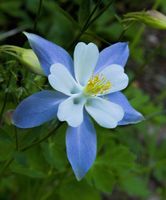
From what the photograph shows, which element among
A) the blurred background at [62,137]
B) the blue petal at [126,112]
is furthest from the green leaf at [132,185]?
the blue petal at [126,112]

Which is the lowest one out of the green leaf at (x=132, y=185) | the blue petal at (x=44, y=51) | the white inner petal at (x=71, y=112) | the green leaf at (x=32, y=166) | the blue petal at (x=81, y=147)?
the green leaf at (x=132, y=185)

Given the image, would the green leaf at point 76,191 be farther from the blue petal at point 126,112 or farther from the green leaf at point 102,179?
the blue petal at point 126,112

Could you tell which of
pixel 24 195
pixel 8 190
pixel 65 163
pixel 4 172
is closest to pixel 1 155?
pixel 4 172

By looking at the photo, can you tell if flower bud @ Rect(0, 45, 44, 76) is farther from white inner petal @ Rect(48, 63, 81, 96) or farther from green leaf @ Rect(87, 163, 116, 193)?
green leaf @ Rect(87, 163, 116, 193)

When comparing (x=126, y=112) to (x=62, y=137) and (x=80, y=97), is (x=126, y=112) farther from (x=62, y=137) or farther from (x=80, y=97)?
(x=62, y=137)

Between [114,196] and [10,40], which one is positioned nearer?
[10,40]

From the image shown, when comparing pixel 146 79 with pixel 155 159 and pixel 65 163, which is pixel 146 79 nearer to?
pixel 155 159
